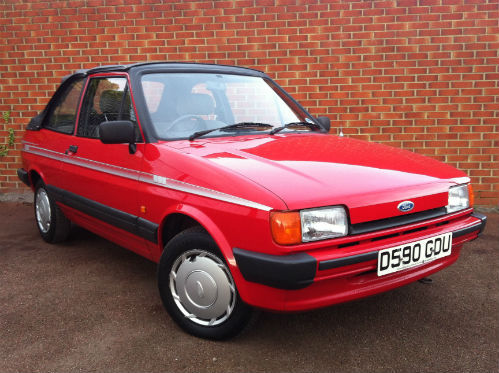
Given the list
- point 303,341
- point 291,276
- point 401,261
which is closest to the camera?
point 291,276

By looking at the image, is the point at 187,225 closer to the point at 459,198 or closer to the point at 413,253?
the point at 413,253

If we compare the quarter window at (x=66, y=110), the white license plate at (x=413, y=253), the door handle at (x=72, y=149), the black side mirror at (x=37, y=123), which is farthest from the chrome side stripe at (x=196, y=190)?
the black side mirror at (x=37, y=123)

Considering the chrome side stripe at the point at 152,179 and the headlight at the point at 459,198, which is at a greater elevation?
the chrome side stripe at the point at 152,179

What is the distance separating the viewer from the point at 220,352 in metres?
2.40

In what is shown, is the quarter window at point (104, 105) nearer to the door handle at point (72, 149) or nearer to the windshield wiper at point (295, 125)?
the door handle at point (72, 149)

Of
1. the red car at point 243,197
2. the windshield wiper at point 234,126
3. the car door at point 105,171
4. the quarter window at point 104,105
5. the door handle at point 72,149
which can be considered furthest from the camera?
the door handle at point 72,149

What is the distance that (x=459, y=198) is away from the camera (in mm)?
2619

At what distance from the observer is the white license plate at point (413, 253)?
2.20 metres

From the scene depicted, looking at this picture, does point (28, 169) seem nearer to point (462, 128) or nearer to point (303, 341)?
point (303, 341)

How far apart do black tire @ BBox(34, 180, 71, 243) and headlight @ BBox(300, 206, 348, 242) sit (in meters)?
2.90

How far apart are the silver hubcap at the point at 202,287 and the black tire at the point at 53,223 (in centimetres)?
207

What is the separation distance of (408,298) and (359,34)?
11.2 ft

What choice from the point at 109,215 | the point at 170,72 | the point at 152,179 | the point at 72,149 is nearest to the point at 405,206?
the point at 152,179

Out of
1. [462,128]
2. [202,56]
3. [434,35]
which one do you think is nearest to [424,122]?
[462,128]
